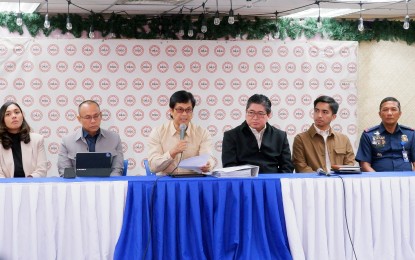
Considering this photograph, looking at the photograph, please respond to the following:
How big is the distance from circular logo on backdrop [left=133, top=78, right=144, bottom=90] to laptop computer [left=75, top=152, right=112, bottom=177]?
239 centimetres

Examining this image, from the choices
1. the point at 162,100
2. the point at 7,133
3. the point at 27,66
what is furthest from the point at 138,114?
the point at 7,133

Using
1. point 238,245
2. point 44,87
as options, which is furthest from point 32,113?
point 238,245

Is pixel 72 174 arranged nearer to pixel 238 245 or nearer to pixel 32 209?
pixel 32 209

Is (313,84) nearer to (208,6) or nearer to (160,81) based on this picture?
(208,6)

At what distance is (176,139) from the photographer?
5004 millimetres

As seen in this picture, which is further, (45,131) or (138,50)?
(138,50)

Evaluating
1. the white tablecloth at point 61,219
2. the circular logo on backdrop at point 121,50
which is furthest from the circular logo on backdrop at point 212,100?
the white tablecloth at point 61,219

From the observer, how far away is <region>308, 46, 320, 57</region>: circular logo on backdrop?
7.01 metres

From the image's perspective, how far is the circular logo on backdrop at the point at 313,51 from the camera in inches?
276

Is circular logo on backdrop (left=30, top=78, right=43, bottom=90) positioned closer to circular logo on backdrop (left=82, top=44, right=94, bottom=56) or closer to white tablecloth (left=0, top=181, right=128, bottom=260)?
circular logo on backdrop (left=82, top=44, right=94, bottom=56)

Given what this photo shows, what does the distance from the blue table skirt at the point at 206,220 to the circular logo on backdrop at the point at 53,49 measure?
2.77 m

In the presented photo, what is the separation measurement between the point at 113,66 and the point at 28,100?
0.89 meters

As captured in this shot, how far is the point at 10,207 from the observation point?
414 centimetres

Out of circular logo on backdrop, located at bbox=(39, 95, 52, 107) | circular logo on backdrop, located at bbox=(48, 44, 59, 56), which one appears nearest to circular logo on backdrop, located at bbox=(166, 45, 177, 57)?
circular logo on backdrop, located at bbox=(48, 44, 59, 56)
